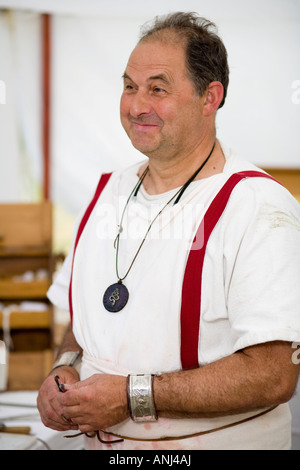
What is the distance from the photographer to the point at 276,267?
1195 millimetres

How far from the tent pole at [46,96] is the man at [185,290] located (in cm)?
328

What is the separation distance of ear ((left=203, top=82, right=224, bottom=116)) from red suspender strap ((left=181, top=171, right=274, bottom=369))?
0.81 feet

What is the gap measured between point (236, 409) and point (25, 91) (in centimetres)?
399

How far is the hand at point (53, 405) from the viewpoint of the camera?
1361 mm

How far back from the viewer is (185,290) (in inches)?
50.9

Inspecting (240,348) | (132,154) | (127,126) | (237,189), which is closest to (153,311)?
(240,348)

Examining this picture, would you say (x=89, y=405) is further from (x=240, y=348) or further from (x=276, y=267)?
(x=276, y=267)

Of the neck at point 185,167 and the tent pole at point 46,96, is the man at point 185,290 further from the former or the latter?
the tent pole at point 46,96

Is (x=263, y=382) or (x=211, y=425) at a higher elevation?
(x=263, y=382)

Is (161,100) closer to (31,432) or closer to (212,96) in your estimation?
(212,96)

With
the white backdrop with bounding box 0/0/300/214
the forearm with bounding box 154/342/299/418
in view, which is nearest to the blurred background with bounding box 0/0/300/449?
the white backdrop with bounding box 0/0/300/214

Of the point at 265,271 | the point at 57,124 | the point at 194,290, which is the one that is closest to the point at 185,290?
the point at 194,290

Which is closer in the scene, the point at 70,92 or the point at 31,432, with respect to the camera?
the point at 31,432

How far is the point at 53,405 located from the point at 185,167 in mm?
684
